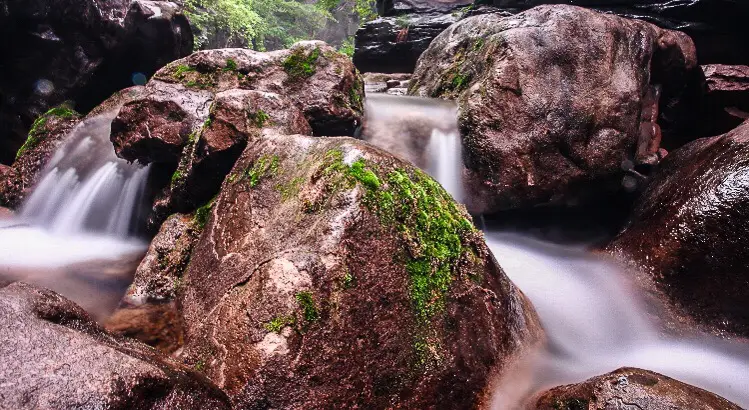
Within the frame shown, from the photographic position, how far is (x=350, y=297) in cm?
243

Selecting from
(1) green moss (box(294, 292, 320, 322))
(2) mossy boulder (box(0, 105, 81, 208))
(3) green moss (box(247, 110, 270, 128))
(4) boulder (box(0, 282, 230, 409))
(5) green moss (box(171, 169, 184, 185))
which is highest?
(3) green moss (box(247, 110, 270, 128))

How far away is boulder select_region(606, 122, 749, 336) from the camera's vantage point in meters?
4.09

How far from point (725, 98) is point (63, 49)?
41.7 feet

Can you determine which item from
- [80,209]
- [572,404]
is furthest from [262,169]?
[80,209]

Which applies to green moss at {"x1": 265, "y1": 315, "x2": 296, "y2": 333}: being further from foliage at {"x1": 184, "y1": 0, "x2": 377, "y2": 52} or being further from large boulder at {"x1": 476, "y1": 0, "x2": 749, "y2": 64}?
foliage at {"x1": 184, "y1": 0, "x2": 377, "y2": 52}

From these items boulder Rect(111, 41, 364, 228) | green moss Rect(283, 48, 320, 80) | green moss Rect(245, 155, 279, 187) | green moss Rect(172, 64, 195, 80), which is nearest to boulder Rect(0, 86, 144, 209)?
green moss Rect(172, 64, 195, 80)

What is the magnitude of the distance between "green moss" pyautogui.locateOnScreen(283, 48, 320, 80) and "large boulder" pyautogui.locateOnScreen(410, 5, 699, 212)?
2204 millimetres

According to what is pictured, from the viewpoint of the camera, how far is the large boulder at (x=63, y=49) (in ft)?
27.9

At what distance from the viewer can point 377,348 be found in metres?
2.40

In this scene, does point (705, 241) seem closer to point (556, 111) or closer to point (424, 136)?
point (556, 111)

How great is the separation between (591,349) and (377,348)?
7.78 ft

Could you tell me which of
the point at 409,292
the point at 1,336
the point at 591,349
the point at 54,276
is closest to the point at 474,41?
the point at 591,349

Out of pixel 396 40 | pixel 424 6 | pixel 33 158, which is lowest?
pixel 33 158

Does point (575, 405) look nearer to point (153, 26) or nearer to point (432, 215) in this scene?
point (432, 215)
